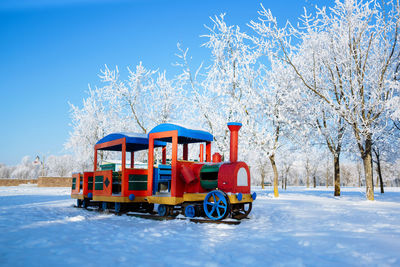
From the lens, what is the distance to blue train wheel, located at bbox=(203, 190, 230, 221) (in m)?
8.05

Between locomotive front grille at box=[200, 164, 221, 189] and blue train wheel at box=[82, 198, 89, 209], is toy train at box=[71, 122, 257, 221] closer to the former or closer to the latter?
locomotive front grille at box=[200, 164, 221, 189]

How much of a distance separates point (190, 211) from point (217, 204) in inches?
33.8

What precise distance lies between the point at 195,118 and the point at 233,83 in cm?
311

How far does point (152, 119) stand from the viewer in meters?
23.7

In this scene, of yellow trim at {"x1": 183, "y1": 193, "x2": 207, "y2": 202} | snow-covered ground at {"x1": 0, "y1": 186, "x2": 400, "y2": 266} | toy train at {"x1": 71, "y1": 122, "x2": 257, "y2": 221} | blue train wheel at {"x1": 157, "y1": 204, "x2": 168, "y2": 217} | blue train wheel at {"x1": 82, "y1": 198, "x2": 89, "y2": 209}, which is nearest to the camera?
snow-covered ground at {"x1": 0, "y1": 186, "x2": 400, "y2": 266}

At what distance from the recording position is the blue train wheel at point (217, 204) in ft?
26.4

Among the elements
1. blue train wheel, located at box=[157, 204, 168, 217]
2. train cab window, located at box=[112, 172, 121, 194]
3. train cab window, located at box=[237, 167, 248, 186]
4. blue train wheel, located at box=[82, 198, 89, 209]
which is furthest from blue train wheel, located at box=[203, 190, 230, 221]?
blue train wheel, located at box=[82, 198, 89, 209]

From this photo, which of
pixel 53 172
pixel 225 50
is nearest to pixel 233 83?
pixel 225 50

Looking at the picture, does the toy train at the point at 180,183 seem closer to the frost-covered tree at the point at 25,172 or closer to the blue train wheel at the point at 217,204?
the blue train wheel at the point at 217,204

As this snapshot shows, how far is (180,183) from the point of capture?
29.5 feet

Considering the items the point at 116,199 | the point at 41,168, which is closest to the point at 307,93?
the point at 116,199

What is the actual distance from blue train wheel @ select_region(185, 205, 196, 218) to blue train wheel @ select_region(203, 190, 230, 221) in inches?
16.8

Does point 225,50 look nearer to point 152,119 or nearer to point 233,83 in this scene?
point 233,83

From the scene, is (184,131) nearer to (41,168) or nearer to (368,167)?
(368,167)
